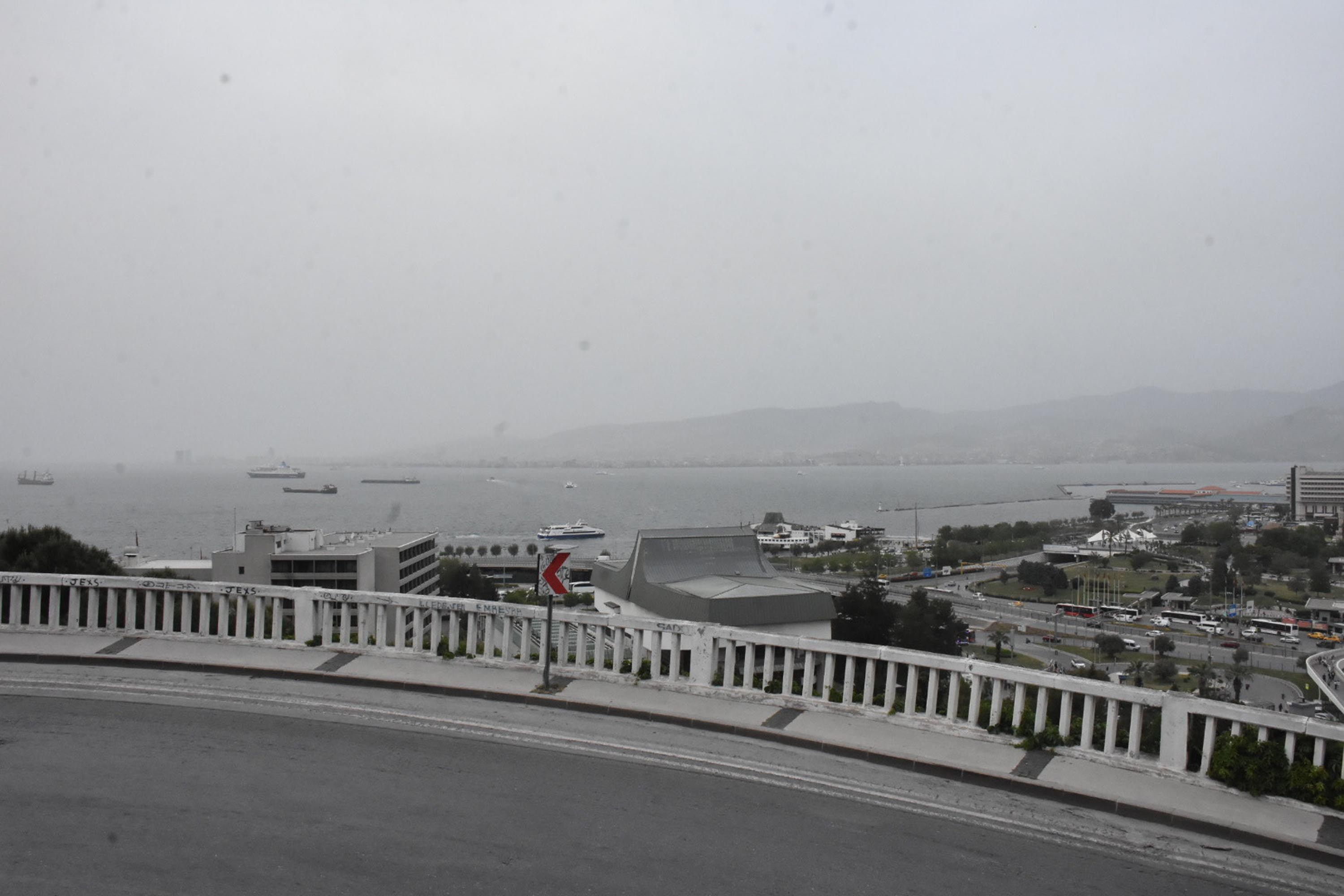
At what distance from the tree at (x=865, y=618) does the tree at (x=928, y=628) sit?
2.01 feet

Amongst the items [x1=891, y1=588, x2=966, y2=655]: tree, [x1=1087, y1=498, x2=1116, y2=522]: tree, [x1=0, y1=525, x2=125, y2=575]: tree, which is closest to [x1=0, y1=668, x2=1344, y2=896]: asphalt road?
[x1=0, y1=525, x2=125, y2=575]: tree

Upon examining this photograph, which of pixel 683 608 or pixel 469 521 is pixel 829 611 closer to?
pixel 683 608

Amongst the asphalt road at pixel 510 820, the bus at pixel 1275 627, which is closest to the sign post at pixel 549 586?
the asphalt road at pixel 510 820

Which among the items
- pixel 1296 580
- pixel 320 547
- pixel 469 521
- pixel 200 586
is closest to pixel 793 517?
pixel 469 521

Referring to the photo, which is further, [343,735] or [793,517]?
[793,517]

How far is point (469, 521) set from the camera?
14662cm

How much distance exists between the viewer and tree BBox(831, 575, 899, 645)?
3538 cm

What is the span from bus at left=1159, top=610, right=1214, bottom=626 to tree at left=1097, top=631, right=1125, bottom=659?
15.3 metres

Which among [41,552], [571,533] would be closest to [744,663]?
[41,552]

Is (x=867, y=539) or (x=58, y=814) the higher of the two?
(x=58, y=814)

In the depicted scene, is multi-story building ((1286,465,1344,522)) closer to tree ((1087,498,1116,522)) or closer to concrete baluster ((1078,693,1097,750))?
tree ((1087,498,1116,522))

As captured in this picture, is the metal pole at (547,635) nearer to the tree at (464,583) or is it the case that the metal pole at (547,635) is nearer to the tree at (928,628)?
the tree at (928,628)

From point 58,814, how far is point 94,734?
2202 mm

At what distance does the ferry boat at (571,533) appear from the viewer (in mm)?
123125
